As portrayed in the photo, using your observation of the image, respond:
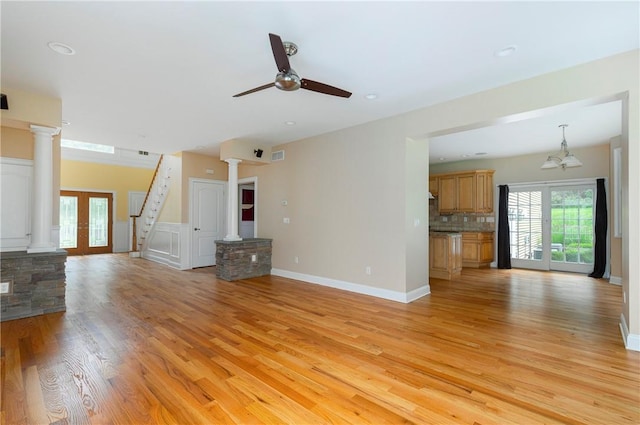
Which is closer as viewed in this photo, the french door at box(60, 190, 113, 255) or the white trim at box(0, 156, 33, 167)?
the white trim at box(0, 156, 33, 167)

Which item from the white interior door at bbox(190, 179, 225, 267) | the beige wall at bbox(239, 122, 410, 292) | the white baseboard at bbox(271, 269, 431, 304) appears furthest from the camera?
the white interior door at bbox(190, 179, 225, 267)

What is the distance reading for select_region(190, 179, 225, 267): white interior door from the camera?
7273mm

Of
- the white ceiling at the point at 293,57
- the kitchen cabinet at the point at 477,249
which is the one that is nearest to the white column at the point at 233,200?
the white ceiling at the point at 293,57

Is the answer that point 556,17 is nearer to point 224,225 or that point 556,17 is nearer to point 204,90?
point 204,90

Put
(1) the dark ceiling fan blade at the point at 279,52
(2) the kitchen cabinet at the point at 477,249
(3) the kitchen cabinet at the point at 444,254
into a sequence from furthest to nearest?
(2) the kitchen cabinet at the point at 477,249 < (3) the kitchen cabinet at the point at 444,254 < (1) the dark ceiling fan blade at the point at 279,52

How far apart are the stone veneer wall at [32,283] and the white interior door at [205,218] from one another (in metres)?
3.26

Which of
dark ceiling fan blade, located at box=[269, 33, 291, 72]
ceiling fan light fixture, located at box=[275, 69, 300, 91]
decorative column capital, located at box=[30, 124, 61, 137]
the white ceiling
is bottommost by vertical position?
decorative column capital, located at box=[30, 124, 61, 137]

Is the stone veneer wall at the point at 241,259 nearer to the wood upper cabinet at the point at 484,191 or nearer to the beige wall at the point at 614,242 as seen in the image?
the wood upper cabinet at the point at 484,191

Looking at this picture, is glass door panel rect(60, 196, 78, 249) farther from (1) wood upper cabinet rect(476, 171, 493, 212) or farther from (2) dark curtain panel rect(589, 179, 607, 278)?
(2) dark curtain panel rect(589, 179, 607, 278)

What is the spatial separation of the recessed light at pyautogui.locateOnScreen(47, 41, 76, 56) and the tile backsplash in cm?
831

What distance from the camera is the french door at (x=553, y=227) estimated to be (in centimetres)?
669

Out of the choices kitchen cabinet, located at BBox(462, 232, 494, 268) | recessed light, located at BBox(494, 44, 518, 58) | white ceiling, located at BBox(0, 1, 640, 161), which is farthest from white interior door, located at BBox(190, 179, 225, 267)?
recessed light, located at BBox(494, 44, 518, 58)

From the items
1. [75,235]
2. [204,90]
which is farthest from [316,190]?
[75,235]

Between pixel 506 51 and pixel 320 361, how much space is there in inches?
130
